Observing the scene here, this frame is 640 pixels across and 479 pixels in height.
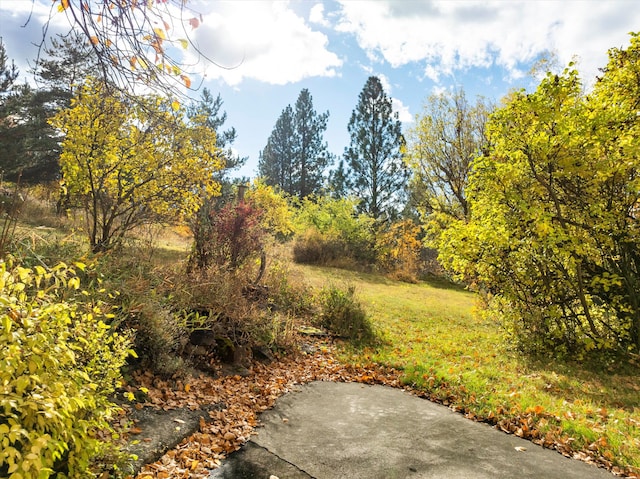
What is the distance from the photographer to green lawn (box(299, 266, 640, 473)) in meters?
4.13

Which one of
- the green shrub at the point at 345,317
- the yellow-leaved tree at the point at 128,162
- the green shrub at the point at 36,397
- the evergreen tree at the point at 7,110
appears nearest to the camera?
the green shrub at the point at 36,397

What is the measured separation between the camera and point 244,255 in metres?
7.92

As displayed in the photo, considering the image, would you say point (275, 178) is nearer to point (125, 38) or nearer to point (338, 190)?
point (338, 190)

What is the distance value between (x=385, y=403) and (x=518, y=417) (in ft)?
5.17

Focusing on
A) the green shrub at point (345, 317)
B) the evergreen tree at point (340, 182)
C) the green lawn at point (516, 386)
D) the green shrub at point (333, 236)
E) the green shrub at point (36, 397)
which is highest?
the evergreen tree at point (340, 182)

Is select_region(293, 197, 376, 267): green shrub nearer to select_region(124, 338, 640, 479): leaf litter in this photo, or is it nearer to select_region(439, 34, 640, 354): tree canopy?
select_region(439, 34, 640, 354): tree canopy

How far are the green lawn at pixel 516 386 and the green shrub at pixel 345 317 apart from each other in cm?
43

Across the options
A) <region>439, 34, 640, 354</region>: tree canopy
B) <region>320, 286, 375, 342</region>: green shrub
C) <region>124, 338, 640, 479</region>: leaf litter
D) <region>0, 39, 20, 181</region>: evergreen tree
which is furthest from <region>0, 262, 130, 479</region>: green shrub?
<region>0, 39, 20, 181</region>: evergreen tree

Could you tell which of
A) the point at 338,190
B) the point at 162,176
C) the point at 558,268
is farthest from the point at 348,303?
the point at 338,190

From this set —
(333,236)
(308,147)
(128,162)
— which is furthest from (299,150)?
(128,162)

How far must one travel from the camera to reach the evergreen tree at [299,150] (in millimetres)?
36562

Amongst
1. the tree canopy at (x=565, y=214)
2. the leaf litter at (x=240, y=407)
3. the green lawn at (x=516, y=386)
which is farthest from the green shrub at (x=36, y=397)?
the tree canopy at (x=565, y=214)

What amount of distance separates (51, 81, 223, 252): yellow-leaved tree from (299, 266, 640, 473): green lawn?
16.0 feet

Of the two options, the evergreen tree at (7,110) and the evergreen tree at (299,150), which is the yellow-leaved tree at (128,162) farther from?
the evergreen tree at (299,150)
